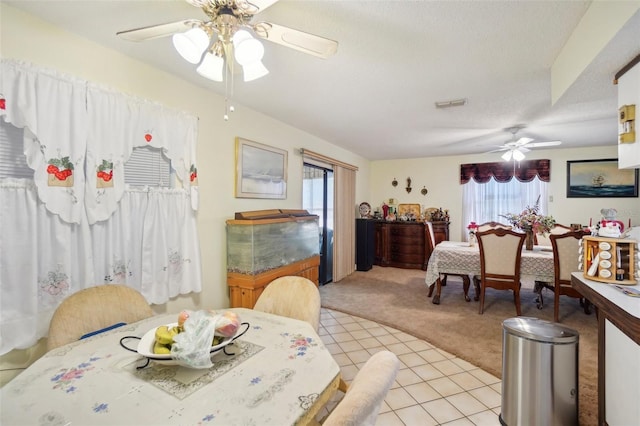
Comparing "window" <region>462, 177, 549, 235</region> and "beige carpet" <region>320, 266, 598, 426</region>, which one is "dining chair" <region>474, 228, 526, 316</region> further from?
"window" <region>462, 177, 549, 235</region>

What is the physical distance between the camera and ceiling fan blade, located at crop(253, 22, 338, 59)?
1274 millimetres

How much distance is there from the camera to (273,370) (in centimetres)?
100

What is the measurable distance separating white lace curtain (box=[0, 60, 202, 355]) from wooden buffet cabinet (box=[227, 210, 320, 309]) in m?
0.45

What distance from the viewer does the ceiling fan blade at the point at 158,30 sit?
1261 millimetres

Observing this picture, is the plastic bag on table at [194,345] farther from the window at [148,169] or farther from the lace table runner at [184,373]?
the window at [148,169]

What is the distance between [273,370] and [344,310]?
2536 mm

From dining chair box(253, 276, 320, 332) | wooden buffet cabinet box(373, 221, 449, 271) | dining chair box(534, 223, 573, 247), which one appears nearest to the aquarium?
dining chair box(253, 276, 320, 332)

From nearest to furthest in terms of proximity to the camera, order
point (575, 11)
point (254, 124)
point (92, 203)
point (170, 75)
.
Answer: point (575, 11), point (92, 203), point (170, 75), point (254, 124)

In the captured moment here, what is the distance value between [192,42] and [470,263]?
11.3 feet

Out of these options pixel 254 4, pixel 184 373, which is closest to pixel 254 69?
pixel 254 4

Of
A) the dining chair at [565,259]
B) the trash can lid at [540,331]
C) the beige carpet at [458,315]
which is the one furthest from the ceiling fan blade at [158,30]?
the dining chair at [565,259]

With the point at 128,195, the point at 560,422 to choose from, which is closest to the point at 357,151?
the point at 128,195

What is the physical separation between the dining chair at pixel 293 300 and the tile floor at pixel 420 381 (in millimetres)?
640

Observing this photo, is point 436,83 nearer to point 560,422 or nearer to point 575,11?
point 575,11
